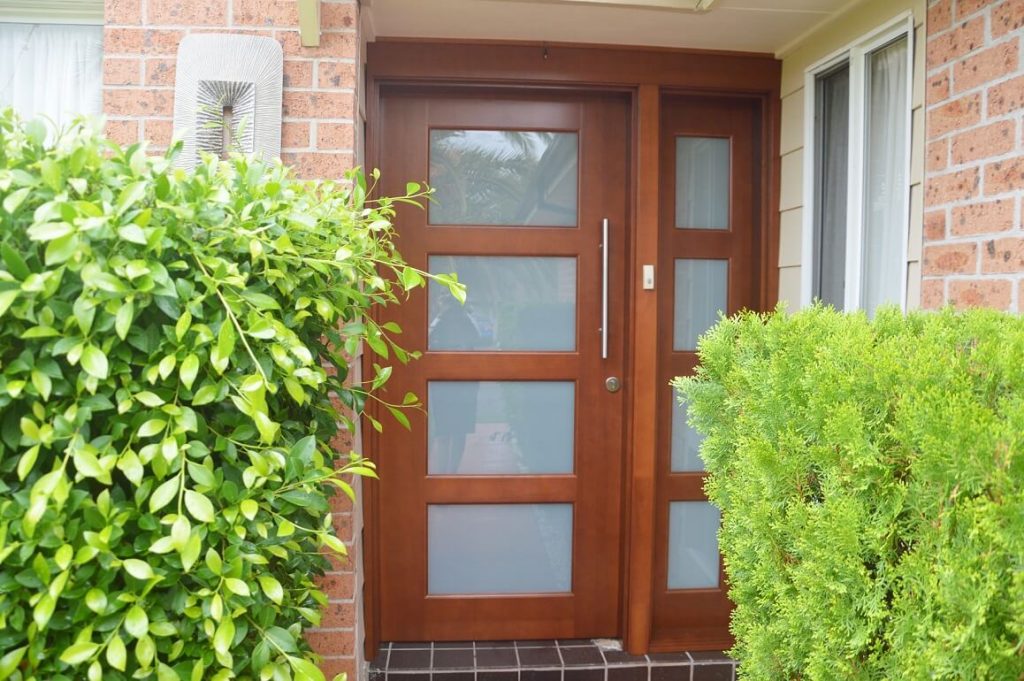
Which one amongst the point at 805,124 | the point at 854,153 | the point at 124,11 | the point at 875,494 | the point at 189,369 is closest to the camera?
the point at 875,494

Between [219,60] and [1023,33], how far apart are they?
209 centimetres

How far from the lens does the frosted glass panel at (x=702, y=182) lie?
10.5 feet

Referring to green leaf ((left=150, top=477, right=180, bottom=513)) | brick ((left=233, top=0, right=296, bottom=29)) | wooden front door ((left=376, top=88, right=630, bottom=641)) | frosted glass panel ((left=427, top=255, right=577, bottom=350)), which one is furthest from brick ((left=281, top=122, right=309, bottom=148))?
green leaf ((left=150, top=477, right=180, bottom=513))

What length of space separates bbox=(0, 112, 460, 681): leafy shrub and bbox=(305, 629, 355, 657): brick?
916 millimetres

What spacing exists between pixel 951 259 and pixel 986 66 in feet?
1.64

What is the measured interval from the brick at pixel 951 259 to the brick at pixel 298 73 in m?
1.84

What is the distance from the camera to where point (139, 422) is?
1346mm

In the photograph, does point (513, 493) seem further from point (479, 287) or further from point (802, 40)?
point (802, 40)

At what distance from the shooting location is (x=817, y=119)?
115 inches

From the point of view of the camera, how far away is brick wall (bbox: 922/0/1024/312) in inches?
78.4

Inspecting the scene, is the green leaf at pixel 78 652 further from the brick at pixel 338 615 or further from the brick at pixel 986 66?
the brick at pixel 986 66

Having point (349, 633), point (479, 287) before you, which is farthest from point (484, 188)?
point (349, 633)

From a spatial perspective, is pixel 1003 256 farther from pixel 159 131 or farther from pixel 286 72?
pixel 159 131

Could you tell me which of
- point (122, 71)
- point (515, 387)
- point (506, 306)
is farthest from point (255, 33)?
point (515, 387)
